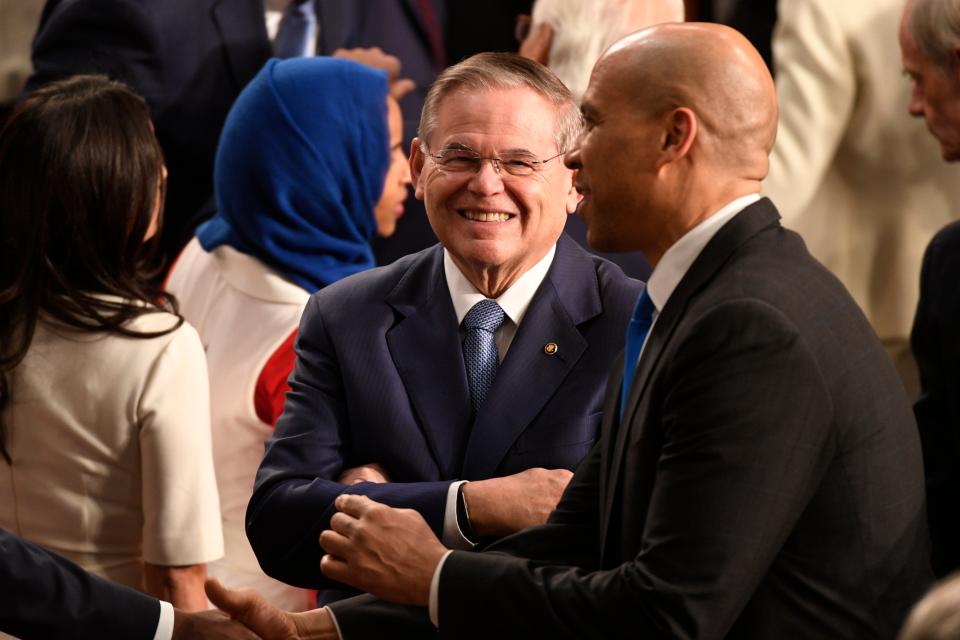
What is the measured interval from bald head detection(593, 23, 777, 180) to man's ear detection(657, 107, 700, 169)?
0.03ft

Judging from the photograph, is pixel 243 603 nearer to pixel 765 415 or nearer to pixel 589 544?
pixel 589 544

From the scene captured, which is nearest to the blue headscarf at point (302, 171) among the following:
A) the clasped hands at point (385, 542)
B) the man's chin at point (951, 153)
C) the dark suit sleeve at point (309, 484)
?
the dark suit sleeve at point (309, 484)

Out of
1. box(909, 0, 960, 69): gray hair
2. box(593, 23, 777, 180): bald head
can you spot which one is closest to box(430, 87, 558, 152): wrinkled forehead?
box(593, 23, 777, 180): bald head

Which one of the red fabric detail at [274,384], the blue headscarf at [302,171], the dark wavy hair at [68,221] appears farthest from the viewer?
the blue headscarf at [302,171]

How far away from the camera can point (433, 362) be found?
8.79 ft

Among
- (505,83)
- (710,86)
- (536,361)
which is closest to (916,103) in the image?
(505,83)

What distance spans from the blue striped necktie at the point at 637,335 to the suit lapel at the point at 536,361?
1.35ft

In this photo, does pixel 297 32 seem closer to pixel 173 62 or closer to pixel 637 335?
pixel 173 62

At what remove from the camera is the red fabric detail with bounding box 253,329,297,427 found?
11.3 feet

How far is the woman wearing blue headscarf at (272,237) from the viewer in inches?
139

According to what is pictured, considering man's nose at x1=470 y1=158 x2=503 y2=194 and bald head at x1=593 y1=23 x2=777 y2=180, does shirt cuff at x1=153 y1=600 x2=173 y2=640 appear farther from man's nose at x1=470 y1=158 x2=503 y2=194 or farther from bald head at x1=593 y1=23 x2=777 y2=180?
bald head at x1=593 y1=23 x2=777 y2=180

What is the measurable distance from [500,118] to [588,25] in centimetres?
192

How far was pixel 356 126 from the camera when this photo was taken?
3.79 meters

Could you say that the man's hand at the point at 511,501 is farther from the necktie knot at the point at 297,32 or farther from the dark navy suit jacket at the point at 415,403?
the necktie knot at the point at 297,32
